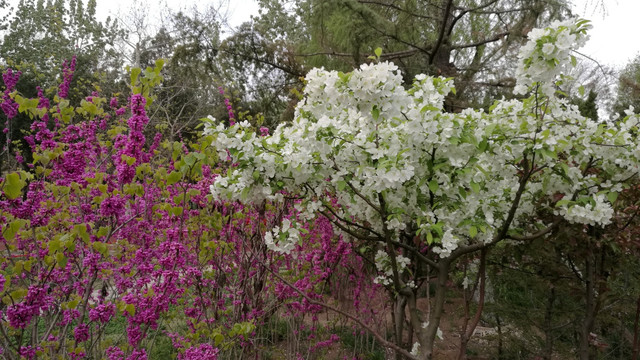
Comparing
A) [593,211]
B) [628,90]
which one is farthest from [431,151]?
[628,90]

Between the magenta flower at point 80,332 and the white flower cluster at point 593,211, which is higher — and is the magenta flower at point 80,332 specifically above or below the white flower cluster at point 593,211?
below

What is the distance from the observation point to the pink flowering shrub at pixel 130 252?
2145 mm

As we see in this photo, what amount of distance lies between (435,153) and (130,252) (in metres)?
2.89

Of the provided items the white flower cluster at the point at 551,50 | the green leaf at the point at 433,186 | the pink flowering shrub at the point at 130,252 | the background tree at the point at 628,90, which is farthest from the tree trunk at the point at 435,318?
the background tree at the point at 628,90

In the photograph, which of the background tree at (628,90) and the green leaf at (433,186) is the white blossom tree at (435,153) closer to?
the green leaf at (433,186)

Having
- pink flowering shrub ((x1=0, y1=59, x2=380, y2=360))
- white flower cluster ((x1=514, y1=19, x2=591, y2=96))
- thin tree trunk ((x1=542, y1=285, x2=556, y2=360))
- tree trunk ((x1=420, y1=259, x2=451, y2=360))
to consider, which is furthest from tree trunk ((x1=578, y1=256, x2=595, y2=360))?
pink flowering shrub ((x1=0, y1=59, x2=380, y2=360))

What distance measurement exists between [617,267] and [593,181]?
1.32 metres

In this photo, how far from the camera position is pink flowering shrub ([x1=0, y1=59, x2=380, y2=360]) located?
2.14m

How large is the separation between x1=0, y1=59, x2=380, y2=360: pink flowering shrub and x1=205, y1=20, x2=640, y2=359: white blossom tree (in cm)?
44

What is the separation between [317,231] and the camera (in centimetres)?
452

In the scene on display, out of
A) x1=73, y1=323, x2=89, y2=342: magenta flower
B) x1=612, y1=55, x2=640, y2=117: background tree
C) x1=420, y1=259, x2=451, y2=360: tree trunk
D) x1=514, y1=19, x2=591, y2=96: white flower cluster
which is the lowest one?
x1=73, y1=323, x2=89, y2=342: magenta flower

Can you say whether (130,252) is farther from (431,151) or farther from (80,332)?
(431,151)

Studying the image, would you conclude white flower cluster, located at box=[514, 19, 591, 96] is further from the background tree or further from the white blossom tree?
the background tree

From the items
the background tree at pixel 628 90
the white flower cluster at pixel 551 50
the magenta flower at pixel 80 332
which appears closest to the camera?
the white flower cluster at pixel 551 50
